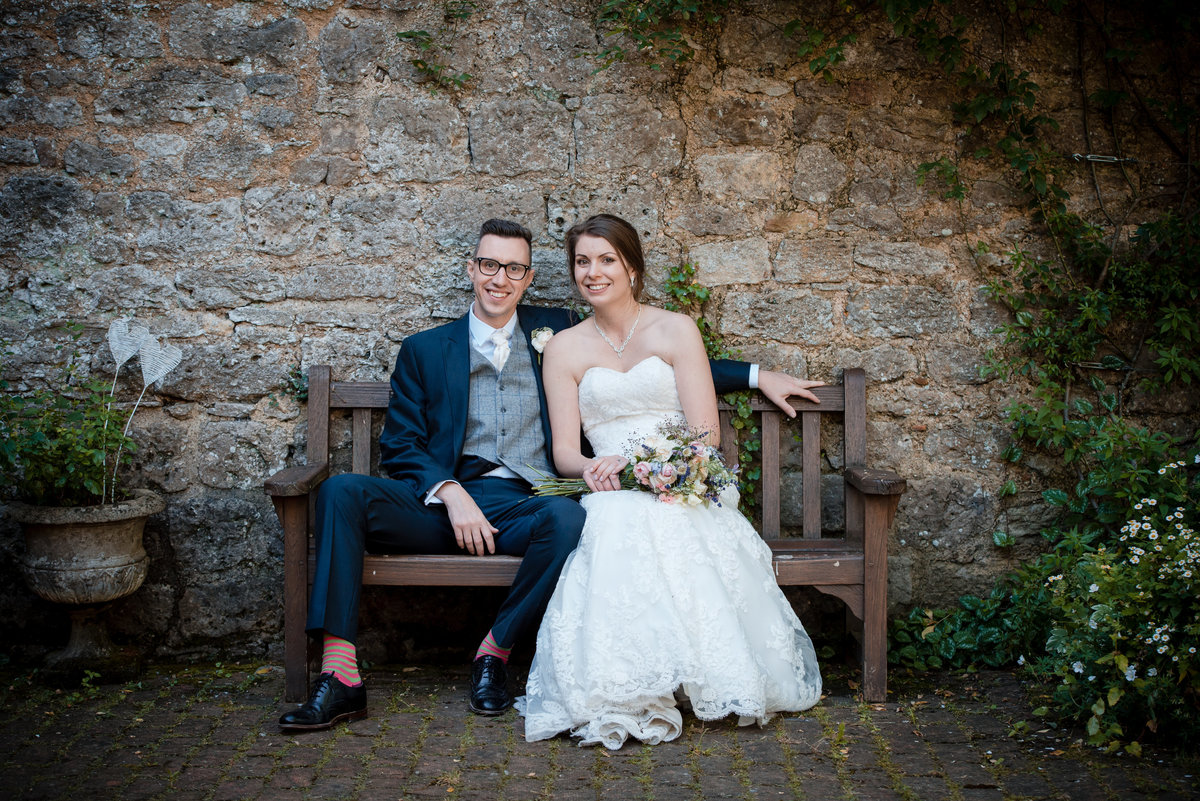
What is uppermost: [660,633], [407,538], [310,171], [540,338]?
[310,171]

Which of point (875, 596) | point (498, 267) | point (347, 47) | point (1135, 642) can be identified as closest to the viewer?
point (1135, 642)

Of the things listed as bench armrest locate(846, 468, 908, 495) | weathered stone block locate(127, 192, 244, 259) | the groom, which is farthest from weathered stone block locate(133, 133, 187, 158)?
bench armrest locate(846, 468, 908, 495)

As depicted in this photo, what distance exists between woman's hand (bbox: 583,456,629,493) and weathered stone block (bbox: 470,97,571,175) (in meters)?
1.40

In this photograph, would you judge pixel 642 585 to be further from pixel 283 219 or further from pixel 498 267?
pixel 283 219

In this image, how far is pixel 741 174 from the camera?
4.07m

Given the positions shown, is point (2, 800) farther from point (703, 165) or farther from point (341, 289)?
point (703, 165)

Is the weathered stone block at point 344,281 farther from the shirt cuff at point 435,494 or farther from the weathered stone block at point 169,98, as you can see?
the shirt cuff at point 435,494

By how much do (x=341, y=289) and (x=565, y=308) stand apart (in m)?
1.01

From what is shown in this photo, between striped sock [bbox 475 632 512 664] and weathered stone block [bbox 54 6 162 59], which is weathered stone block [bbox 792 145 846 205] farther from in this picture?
weathered stone block [bbox 54 6 162 59]

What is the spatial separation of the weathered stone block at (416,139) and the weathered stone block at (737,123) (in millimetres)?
1071

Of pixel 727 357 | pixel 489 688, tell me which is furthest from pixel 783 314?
pixel 489 688

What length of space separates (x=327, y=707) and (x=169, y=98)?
2683 millimetres

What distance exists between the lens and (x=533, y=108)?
405 cm

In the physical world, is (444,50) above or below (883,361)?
above
